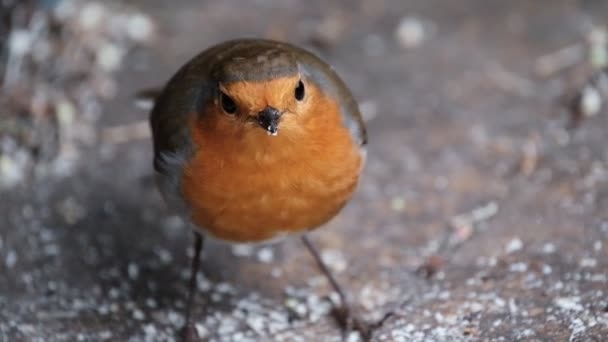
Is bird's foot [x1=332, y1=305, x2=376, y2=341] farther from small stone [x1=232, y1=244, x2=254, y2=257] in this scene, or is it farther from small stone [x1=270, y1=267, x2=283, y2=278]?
small stone [x1=232, y1=244, x2=254, y2=257]

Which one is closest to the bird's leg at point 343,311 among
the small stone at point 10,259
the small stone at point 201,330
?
the small stone at point 201,330

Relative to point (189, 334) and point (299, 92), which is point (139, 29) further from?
point (299, 92)

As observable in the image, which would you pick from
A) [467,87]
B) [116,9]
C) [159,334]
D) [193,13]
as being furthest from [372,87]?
[159,334]

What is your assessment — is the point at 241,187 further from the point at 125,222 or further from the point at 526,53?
the point at 526,53

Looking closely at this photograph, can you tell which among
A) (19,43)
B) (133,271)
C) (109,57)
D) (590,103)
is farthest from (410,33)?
(133,271)

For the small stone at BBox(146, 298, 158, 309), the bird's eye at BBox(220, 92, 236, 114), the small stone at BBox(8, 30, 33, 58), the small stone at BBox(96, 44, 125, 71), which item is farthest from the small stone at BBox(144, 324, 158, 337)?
the small stone at BBox(96, 44, 125, 71)

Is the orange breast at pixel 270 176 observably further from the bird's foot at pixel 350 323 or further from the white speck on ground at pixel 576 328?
the white speck on ground at pixel 576 328
